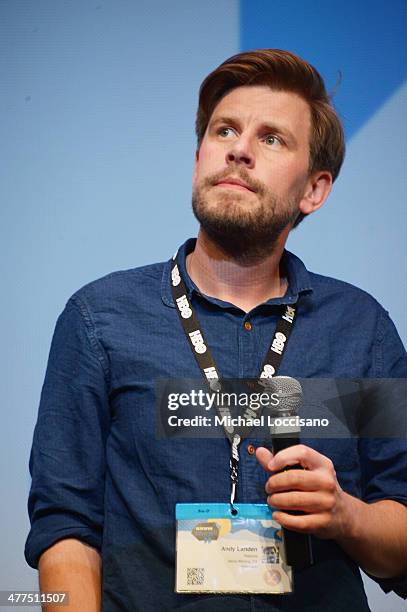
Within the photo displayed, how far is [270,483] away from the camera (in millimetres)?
1315

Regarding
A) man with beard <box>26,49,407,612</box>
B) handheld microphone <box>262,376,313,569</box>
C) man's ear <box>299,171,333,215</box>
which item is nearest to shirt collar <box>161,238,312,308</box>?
man with beard <box>26,49,407,612</box>

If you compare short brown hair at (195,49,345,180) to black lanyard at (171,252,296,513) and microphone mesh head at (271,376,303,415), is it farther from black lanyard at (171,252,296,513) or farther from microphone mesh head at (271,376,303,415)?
microphone mesh head at (271,376,303,415)

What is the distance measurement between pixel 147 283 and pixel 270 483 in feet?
1.93

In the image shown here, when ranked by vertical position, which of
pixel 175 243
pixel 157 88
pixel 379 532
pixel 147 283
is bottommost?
pixel 379 532

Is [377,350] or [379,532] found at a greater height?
[377,350]

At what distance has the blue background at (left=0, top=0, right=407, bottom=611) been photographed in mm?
1844

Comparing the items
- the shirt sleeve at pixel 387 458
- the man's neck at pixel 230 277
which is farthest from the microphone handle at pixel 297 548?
A: the man's neck at pixel 230 277

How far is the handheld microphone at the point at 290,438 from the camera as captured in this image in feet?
4.29

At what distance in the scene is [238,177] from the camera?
1.71m

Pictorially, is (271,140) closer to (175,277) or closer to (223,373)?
(175,277)

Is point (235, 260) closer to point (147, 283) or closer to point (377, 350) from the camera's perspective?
point (147, 283)

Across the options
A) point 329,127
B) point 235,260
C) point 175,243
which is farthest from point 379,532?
point 329,127

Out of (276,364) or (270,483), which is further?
(276,364)

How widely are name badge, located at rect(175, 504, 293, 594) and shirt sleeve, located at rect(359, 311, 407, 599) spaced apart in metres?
0.28
